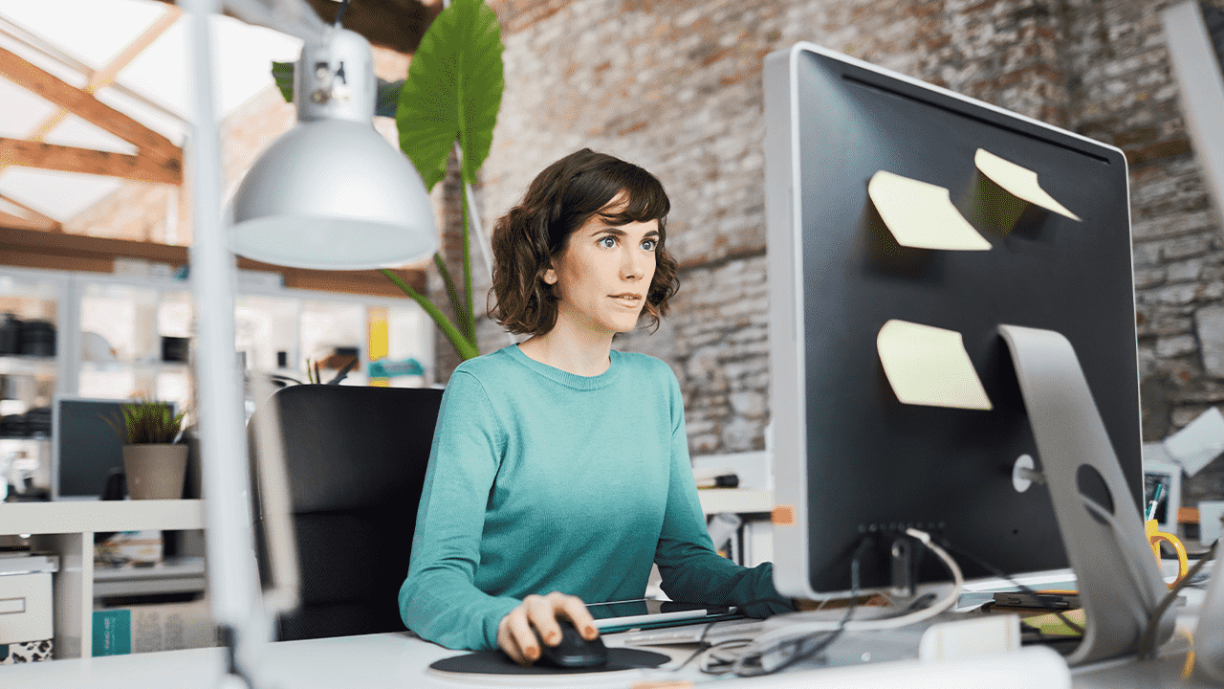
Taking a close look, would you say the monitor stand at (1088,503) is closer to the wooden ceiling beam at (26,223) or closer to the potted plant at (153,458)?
the potted plant at (153,458)

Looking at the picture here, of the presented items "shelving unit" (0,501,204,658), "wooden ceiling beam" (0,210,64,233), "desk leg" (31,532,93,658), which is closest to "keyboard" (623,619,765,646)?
"shelving unit" (0,501,204,658)

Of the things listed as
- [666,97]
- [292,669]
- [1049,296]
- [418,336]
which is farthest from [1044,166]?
[418,336]

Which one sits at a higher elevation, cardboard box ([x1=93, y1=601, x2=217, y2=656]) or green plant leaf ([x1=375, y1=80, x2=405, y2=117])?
green plant leaf ([x1=375, y1=80, x2=405, y2=117])

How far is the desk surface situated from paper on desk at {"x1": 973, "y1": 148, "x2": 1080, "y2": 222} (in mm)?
351

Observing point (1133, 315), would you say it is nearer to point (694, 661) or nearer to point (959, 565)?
point (959, 565)

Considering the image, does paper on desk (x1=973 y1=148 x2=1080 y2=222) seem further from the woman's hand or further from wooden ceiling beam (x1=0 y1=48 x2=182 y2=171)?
wooden ceiling beam (x1=0 y1=48 x2=182 y2=171)

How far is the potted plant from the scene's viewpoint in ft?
5.92

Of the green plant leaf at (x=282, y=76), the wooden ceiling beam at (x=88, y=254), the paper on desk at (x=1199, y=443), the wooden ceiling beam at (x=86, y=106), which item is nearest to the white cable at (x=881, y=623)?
the green plant leaf at (x=282, y=76)

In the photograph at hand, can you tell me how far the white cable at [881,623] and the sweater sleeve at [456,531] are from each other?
20 cm

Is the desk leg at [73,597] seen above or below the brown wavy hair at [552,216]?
below

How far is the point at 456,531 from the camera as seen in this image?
903 millimetres

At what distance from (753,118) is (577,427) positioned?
3.40 metres

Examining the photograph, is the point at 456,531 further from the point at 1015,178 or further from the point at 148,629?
the point at 148,629

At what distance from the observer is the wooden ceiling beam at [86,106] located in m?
5.47
